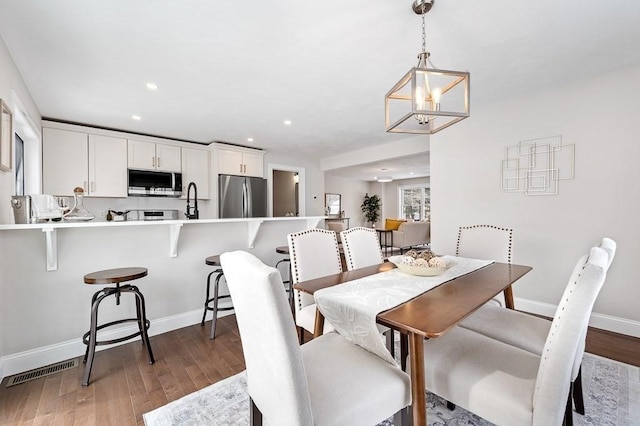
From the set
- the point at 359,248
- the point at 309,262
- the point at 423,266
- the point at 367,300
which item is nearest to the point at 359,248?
the point at 359,248

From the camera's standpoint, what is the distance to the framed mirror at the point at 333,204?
30.8ft

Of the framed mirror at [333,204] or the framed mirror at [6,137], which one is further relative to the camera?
the framed mirror at [333,204]

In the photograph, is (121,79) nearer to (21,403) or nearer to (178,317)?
(178,317)

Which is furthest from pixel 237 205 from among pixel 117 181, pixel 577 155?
pixel 577 155

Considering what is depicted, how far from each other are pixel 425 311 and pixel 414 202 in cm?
953

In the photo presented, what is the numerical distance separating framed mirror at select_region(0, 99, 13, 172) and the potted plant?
362 inches

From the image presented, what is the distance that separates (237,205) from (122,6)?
11.9 feet

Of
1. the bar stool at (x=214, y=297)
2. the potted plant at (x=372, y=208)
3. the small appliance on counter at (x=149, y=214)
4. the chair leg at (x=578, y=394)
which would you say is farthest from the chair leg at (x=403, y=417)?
the potted plant at (x=372, y=208)

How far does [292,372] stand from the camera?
33.0 inches

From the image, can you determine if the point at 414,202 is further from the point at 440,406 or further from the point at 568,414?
the point at 568,414

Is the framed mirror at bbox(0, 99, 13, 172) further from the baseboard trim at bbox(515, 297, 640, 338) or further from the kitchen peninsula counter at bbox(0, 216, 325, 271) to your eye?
the baseboard trim at bbox(515, 297, 640, 338)

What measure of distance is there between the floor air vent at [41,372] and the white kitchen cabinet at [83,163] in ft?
8.59

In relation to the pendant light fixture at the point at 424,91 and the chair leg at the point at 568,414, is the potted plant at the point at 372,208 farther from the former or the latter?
the chair leg at the point at 568,414

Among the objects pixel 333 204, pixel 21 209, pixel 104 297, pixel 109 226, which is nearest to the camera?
pixel 21 209
